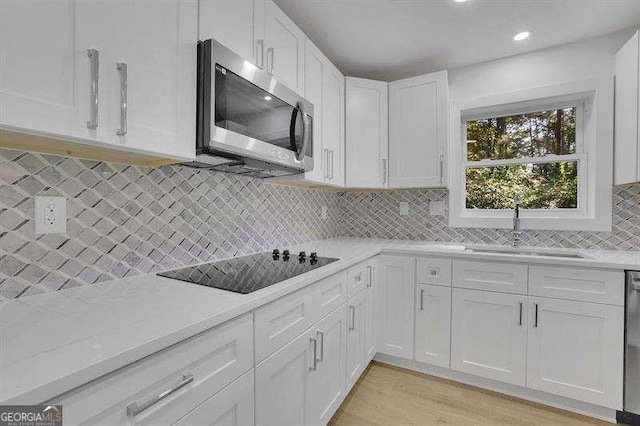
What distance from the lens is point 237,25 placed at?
4.32 feet

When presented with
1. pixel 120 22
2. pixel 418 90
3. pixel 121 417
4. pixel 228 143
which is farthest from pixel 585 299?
pixel 120 22

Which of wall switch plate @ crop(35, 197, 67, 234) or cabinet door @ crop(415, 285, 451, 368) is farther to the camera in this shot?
cabinet door @ crop(415, 285, 451, 368)

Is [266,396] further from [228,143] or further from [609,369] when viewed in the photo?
[609,369]

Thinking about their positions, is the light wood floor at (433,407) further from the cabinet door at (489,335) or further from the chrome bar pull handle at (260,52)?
the chrome bar pull handle at (260,52)

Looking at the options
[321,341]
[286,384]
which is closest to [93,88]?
[286,384]

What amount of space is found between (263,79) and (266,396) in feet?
4.33

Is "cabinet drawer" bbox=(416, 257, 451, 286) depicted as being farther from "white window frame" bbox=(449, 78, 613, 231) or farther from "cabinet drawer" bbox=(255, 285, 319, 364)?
"cabinet drawer" bbox=(255, 285, 319, 364)

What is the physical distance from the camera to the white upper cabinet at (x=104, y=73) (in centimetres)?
71

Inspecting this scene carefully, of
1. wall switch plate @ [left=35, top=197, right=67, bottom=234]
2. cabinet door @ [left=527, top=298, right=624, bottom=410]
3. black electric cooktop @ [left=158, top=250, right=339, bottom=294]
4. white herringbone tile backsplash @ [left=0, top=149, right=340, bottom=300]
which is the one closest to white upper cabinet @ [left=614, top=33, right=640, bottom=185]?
cabinet door @ [left=527, top=298, right=624, bottom=410]

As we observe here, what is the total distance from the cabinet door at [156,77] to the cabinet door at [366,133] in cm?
150

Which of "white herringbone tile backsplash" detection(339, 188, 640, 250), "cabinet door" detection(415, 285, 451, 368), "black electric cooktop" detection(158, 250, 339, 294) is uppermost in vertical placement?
"white herringbone tile backsplash" detection(339, 188, 640, 250)

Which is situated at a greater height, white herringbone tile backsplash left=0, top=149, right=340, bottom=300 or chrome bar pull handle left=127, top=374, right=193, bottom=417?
white herringbone tile backsplash left=0, top=149, right=340, bottom=300

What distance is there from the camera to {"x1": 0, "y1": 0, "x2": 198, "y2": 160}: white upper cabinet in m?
0.71

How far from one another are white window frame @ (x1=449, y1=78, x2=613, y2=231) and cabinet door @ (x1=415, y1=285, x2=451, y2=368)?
72 centimetres
